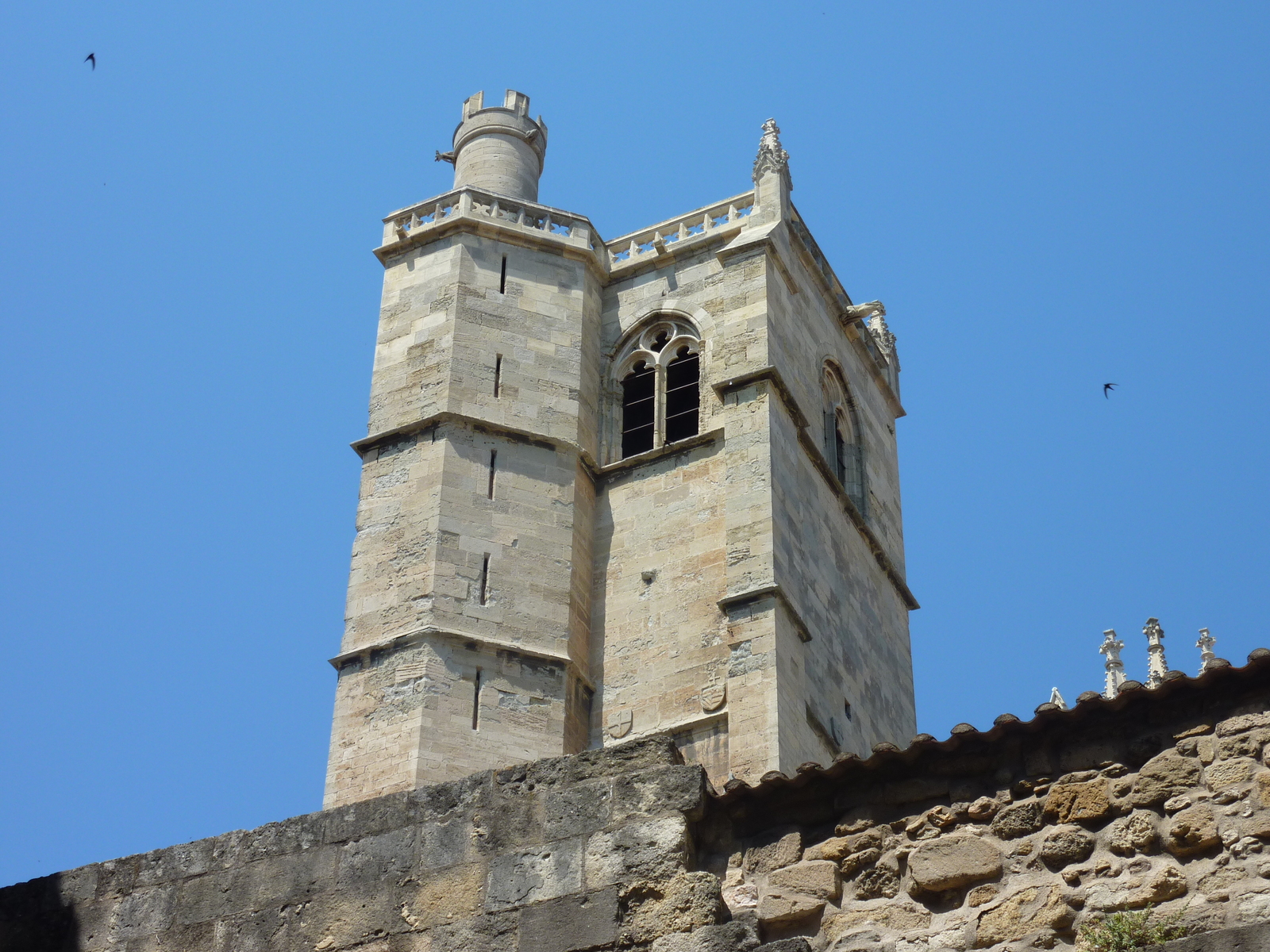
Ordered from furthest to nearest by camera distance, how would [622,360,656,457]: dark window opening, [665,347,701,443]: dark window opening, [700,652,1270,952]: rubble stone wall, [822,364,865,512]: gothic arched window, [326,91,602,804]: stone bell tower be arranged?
[822,364,865,512]: gothic arched window < [622,360,656,457]: dark window opening < [665,347,701,443]: dark window opening < [326,91,602,804]: stone bell tower < [700,652,1270,952]: rubble stone wall

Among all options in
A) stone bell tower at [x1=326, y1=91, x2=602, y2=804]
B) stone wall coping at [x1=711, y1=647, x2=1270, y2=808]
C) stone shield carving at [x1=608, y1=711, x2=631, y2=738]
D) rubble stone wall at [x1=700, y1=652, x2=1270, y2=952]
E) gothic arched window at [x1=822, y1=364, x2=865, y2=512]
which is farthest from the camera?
gothic arched window at [x1=822, y1=364, x2=865, y2=512]

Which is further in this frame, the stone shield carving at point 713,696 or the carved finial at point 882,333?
the carved finial at point 882,333

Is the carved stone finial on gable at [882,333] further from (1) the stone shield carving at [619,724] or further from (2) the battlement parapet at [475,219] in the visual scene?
(1) the stone shield carving at [619,724]

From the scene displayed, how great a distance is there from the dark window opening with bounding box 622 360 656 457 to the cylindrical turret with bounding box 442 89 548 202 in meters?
4.26

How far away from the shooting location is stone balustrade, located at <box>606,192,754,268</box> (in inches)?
1183

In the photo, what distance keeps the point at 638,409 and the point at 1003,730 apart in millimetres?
20764

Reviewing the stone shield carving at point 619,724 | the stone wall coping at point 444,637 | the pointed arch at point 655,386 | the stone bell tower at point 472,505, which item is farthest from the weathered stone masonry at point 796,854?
the pointed arch at point 655,386

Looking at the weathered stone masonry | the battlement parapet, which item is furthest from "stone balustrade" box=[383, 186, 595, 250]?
the weathered stone masonry

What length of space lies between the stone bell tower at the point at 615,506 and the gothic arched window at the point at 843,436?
0.06 m

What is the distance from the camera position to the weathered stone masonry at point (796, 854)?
24.5ft

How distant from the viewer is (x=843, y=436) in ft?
100

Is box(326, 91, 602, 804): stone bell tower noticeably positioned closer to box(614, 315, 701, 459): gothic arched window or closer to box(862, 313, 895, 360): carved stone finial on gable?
box(614, 315, 701, 459): gothic arched window

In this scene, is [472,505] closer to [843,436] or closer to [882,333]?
[843,436]

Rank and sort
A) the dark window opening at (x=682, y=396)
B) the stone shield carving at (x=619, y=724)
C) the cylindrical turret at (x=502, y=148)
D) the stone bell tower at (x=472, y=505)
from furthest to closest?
the cylindrical turret at (x=502, y=148) < the dark window opening at (x=682, y=396) < the stone shield carving at (x=619, y=724) < the stone bell tower at (x=472, y=505)
